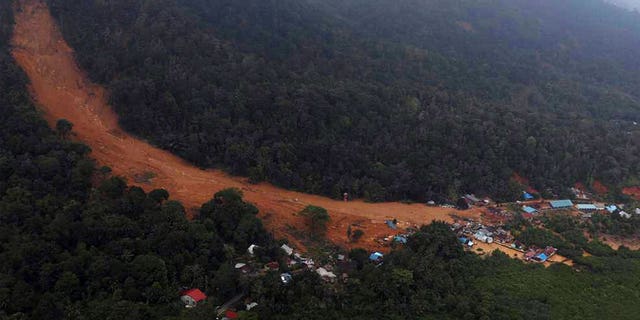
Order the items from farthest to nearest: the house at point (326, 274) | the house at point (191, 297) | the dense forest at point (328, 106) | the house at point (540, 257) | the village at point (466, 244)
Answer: the dense forest at point (328, 106), the house at point (540, 257), the house at point (326, 274), the village at point (466, 244), the house at point (191, 297)

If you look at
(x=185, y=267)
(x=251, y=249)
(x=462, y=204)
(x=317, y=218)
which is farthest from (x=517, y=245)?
(x=185, y=267)

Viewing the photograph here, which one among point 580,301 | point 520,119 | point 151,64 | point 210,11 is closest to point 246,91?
point 151,64

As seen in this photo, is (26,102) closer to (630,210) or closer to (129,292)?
(129,292)

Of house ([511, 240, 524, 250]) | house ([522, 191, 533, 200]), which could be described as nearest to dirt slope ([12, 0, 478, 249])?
house ([511, 240, 524, 250])

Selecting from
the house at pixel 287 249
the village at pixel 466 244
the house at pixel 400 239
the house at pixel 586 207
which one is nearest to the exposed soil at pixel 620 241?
the village at pixel 466 244

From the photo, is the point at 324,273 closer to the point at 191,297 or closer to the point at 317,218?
the point at 317,218

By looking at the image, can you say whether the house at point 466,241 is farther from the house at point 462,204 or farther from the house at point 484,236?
the house at point 462,204
